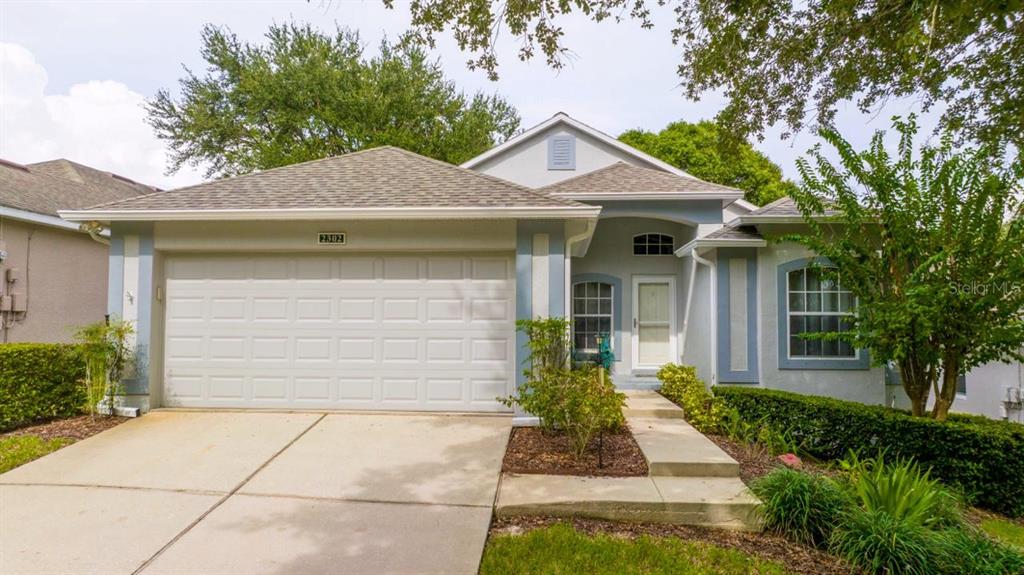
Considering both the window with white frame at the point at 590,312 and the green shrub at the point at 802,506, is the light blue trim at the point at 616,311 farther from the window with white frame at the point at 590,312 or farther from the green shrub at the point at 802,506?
the green shrub at the point at 802,506

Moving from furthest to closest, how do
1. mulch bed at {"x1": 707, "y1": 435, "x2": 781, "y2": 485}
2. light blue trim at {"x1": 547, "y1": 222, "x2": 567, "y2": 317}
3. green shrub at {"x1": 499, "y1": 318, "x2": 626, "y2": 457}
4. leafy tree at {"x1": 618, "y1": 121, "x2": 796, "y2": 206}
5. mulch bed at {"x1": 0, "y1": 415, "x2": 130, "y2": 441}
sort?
leafy tree at {"x1": 618, "y1": 121, "x2": 796, "y2": 206} → light blue trim at {"x1": 547, "y1": 222, "x2": 567, "y2": 317} → mulch bed at {"x1": 0, "y1": 415, "x2": 130, "y2": 441} → green shrub at {"x1": 499, "y1": 318, "x2": 626, "y2": 457} → mulch bed at {"x1": 707, "y1": 435, "x2": 781, "y2": 485}

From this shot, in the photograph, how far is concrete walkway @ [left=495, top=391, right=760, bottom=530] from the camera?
13.5ft

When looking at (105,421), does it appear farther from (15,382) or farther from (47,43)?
(47,43)

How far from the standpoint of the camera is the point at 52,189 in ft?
37.0

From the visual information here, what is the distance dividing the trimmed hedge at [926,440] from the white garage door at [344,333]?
388 cm

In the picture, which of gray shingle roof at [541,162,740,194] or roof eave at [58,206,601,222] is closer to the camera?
roof eave at [58,206,601,222]

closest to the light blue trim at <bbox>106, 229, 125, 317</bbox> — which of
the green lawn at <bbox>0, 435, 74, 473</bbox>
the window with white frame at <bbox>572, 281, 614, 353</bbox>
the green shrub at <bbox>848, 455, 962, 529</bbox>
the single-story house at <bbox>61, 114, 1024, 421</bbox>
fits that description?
the single-story house at <bbox>61, 114, 1024, 421</bbox>

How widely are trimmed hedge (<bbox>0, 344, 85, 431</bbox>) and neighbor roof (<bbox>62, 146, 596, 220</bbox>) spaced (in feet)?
6.26

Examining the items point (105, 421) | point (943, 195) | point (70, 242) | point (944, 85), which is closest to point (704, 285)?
point (943, 195)

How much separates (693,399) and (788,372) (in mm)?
2155

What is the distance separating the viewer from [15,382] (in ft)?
20.8

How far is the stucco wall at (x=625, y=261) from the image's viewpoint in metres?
10.6

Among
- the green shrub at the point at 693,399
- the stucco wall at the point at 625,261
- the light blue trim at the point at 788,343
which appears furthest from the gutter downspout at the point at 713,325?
the stucco wall at the point at 625,261

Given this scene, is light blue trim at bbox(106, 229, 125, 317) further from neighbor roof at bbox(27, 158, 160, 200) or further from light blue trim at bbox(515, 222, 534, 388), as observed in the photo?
neighbor roof at bbox(27, 158, 160, 200)
